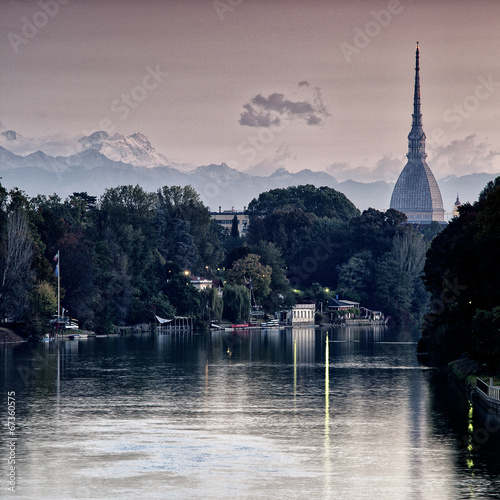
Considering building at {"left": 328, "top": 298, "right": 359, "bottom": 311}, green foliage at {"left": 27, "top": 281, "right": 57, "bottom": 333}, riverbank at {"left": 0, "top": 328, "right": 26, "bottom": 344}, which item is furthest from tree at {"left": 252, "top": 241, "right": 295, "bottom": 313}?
riverbank at {"left": 0, "top": 328, "right": 26, "bottom": 344}

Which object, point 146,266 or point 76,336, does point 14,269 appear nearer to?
point 76,336

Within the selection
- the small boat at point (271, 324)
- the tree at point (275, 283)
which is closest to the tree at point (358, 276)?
the tree at point (275, 283)

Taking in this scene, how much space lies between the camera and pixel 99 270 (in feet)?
453

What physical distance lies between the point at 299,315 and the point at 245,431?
129 meters

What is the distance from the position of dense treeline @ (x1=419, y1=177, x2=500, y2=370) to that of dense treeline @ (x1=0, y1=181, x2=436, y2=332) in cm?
5665

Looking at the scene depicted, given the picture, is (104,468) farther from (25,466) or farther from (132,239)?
(132,239)

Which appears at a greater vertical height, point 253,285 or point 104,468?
point 253,285

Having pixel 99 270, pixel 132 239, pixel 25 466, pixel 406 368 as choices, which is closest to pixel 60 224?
pixel 99 270

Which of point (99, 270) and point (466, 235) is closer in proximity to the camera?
point (466, 235)

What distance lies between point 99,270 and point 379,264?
68.1m

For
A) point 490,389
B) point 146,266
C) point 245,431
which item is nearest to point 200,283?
point 146,266

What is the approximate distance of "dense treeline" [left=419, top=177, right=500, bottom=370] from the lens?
198 ft

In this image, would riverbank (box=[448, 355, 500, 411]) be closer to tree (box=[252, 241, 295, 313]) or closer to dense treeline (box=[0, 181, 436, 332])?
dense treeline (box=[0, 181, 436, 332])

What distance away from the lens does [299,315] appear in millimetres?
178875
